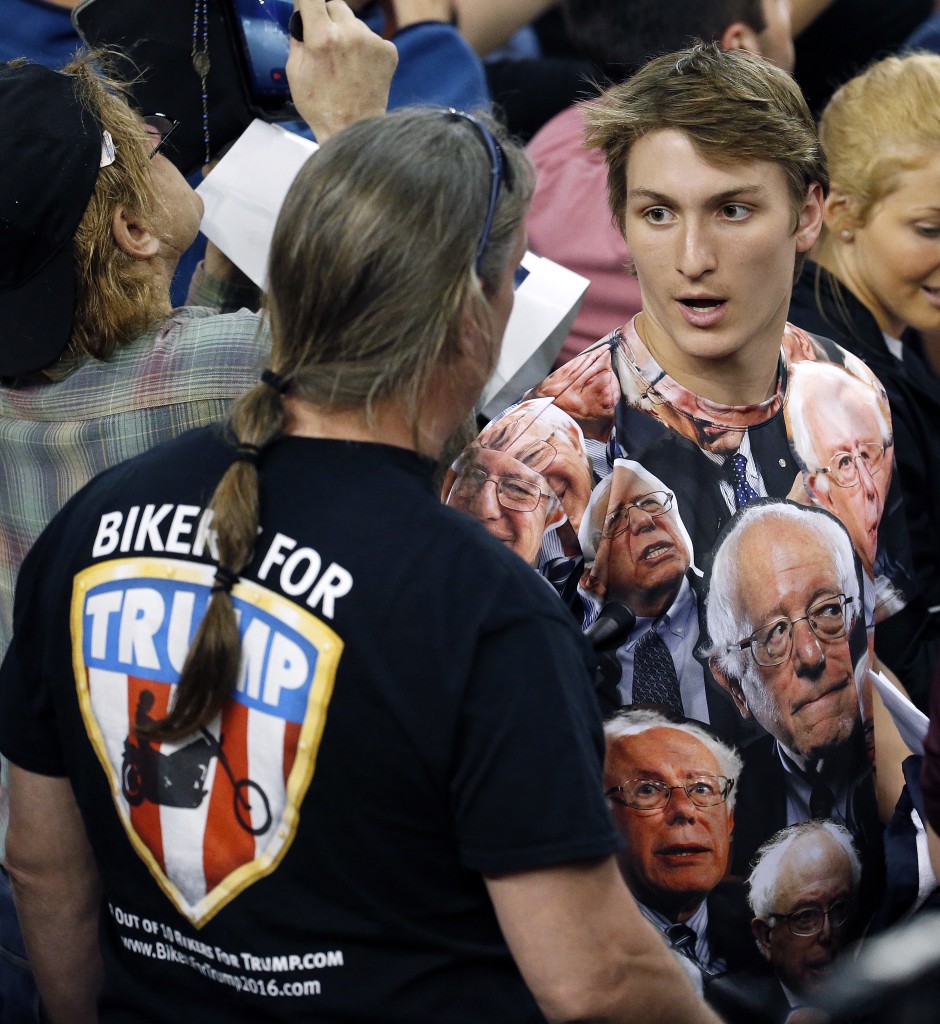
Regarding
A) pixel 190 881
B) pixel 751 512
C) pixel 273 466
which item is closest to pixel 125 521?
pixel 273 466

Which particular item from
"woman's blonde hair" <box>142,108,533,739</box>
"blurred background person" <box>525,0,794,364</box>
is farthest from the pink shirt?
"woman's blonde hair" <box>142,108,533,739</box>

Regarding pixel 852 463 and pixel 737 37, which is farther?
pixel 737 37

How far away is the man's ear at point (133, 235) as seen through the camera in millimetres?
1764

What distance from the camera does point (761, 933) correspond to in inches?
67.7

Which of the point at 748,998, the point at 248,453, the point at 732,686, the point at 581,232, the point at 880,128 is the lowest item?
the point at 748,998

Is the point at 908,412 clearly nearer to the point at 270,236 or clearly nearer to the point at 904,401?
the point at 904,401

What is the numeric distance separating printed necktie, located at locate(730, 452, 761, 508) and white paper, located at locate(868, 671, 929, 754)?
Answer: 32cm

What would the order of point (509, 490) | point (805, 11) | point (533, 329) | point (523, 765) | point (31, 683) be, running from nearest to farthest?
point (523, 765), point (31, 683), point (509, 490), point (533, 329), point (805, 11)

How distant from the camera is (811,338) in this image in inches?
80.2

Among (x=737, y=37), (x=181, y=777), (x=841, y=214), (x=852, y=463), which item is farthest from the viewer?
(x=737, y=37)

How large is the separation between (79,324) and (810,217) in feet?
3.40

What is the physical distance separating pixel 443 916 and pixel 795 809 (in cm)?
69

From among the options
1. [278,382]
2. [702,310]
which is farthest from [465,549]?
[702,310]

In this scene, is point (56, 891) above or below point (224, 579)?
below
